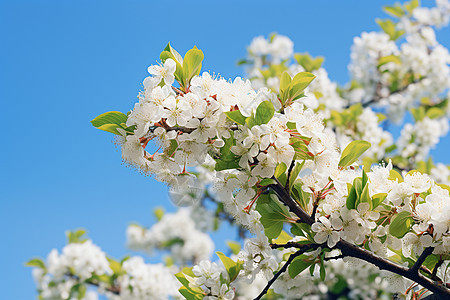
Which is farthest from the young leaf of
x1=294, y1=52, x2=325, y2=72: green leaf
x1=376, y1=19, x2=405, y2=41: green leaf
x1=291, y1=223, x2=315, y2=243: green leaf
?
x1=376, y1=19, x2=405, y2=41: green leaf

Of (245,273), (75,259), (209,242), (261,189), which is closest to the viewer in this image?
(261,189)

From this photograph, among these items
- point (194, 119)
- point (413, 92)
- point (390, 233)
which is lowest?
point (390, 233)

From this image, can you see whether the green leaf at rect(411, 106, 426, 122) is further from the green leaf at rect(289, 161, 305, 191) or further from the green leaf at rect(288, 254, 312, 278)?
the green leaf at rect(289, 161, 305, 191)

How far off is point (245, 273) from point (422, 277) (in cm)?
73

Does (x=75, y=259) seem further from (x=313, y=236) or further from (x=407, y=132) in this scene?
(x=407, y=132)

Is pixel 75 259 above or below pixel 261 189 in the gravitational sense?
above

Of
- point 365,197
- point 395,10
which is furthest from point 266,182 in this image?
point 395,10

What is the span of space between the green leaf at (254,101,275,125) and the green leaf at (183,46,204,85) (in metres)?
0.34

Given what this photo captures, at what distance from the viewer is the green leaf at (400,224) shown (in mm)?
A: 1444

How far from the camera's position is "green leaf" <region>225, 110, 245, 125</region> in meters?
1.36

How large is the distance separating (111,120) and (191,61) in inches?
14.3

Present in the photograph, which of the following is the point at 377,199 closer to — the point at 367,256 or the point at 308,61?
the point at 367,256

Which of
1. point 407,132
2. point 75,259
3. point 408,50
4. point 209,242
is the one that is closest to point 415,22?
point 408,50

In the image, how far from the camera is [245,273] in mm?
1862
